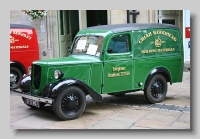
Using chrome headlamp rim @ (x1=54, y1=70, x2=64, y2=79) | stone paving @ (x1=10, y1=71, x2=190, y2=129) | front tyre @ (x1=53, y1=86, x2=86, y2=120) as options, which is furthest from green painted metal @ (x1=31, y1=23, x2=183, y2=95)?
stone paving @ (x1=10, y1=71, x2=190, y2=129)

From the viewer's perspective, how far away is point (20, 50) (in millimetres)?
10516

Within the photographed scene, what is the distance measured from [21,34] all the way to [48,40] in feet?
10.2

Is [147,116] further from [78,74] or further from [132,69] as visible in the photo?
[78,74]

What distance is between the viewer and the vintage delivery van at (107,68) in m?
6.33

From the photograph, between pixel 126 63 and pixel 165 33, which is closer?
pixel 126 63

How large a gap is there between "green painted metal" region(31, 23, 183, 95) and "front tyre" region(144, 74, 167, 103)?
19 cm

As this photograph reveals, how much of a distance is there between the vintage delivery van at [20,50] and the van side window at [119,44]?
4443 millimetres

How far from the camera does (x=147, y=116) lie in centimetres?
662

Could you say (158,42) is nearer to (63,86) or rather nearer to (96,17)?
(63,86)

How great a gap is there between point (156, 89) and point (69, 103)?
94.4 inches

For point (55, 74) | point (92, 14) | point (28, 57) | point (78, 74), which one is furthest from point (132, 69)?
point (92, 14)

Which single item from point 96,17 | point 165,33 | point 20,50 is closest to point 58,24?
point 96,17

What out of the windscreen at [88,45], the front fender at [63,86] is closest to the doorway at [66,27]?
the windscreen at [88,45]

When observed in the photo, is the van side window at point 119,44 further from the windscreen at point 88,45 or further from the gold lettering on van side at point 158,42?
the gold lettering on van side at point 158,42
